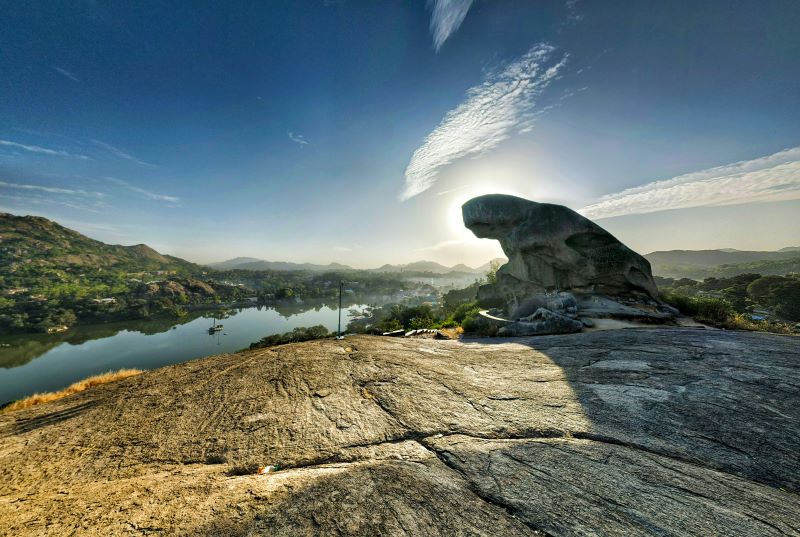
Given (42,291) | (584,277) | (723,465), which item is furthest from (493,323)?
(42,291)

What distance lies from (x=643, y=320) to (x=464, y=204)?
15.3m

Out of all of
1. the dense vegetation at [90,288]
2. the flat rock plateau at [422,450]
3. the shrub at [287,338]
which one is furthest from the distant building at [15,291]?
the flat rock plateau at [422,450]

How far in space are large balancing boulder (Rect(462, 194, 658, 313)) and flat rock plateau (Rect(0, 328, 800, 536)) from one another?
10832 mm

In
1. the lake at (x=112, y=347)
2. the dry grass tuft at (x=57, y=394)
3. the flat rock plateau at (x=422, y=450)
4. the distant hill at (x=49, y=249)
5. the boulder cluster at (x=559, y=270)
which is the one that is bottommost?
the lake at (x=112, y=347)

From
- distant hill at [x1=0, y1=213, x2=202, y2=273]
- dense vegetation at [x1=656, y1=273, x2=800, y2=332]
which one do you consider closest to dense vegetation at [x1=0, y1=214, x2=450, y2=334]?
distant hill at [x1=0, y1=213, x2=202, y2=273]

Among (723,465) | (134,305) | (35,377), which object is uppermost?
(723,465)

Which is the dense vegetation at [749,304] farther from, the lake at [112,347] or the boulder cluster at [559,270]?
the lake at [112,347]

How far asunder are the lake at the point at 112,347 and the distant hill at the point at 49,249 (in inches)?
3467

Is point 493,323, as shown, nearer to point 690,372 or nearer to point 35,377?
point 690,372

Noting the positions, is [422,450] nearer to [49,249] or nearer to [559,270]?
[559,270]

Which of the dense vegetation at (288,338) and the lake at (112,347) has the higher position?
the dense vegetation at (288,338)

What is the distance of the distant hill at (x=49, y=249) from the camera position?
112438 mm

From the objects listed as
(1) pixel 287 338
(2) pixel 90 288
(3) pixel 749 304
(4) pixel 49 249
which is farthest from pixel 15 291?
(3) pixel 749 304

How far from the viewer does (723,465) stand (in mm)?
3301
